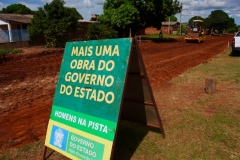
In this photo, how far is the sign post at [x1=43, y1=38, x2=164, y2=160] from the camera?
274cm

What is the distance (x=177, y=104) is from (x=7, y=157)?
4014 millimetres

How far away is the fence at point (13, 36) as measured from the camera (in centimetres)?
1948

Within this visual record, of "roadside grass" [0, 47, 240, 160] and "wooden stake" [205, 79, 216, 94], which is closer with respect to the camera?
"roadside grass" [0, 47, 240, 160]

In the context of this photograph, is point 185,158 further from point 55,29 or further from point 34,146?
point 55,29

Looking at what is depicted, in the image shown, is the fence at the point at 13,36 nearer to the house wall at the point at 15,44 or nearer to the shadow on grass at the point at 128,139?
the house wall at the point at 15,44

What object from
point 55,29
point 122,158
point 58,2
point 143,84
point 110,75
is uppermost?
point 58,2

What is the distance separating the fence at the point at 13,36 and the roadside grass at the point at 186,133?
1805 centimetres

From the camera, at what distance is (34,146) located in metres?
3.83

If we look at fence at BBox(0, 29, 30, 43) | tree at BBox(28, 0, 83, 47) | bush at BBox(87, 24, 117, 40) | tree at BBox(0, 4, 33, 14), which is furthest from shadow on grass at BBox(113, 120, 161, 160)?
tree at BBox(0, 4, 33, 14)

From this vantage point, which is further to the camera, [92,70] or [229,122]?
[229,122]

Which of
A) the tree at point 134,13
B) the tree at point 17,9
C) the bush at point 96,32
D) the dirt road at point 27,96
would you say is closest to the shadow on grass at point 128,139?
the dirt road at point 27,96

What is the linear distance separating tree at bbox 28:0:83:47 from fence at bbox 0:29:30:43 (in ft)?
4.35

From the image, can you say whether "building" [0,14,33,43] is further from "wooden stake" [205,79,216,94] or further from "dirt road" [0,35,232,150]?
"wooden stake" [205,79,216,94]

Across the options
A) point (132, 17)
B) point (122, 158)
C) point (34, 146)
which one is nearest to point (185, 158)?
point (122, 158)
